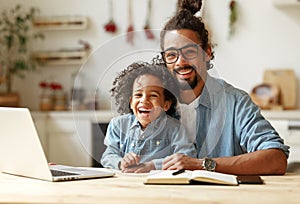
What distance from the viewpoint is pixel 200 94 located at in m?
2.03

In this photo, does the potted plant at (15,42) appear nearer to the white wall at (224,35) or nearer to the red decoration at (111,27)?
the white wall at (224,35)

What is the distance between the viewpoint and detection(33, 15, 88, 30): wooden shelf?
5.05 meters

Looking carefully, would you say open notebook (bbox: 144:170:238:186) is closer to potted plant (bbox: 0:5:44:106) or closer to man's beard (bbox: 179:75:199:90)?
man's beard (bbox: 179:75:199:90)

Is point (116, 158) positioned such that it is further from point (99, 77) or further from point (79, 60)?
point (79, 60)

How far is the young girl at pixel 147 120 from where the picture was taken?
1.90m

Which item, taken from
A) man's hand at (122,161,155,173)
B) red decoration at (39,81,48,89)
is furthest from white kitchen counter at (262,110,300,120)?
man's hand at (122,161,155,173)

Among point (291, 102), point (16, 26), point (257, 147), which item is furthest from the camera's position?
point (16, 26)

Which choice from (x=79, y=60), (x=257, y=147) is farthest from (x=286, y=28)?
(x=257, y=147)

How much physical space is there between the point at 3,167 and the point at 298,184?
0.94 metres

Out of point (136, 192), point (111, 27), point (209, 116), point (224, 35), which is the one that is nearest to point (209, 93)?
point (209, 116)

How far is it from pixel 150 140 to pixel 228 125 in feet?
1.24

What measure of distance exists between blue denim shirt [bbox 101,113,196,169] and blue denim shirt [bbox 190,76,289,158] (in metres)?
0.08

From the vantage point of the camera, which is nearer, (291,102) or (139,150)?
(139,150)

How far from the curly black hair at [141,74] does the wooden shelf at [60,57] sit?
126 inches
